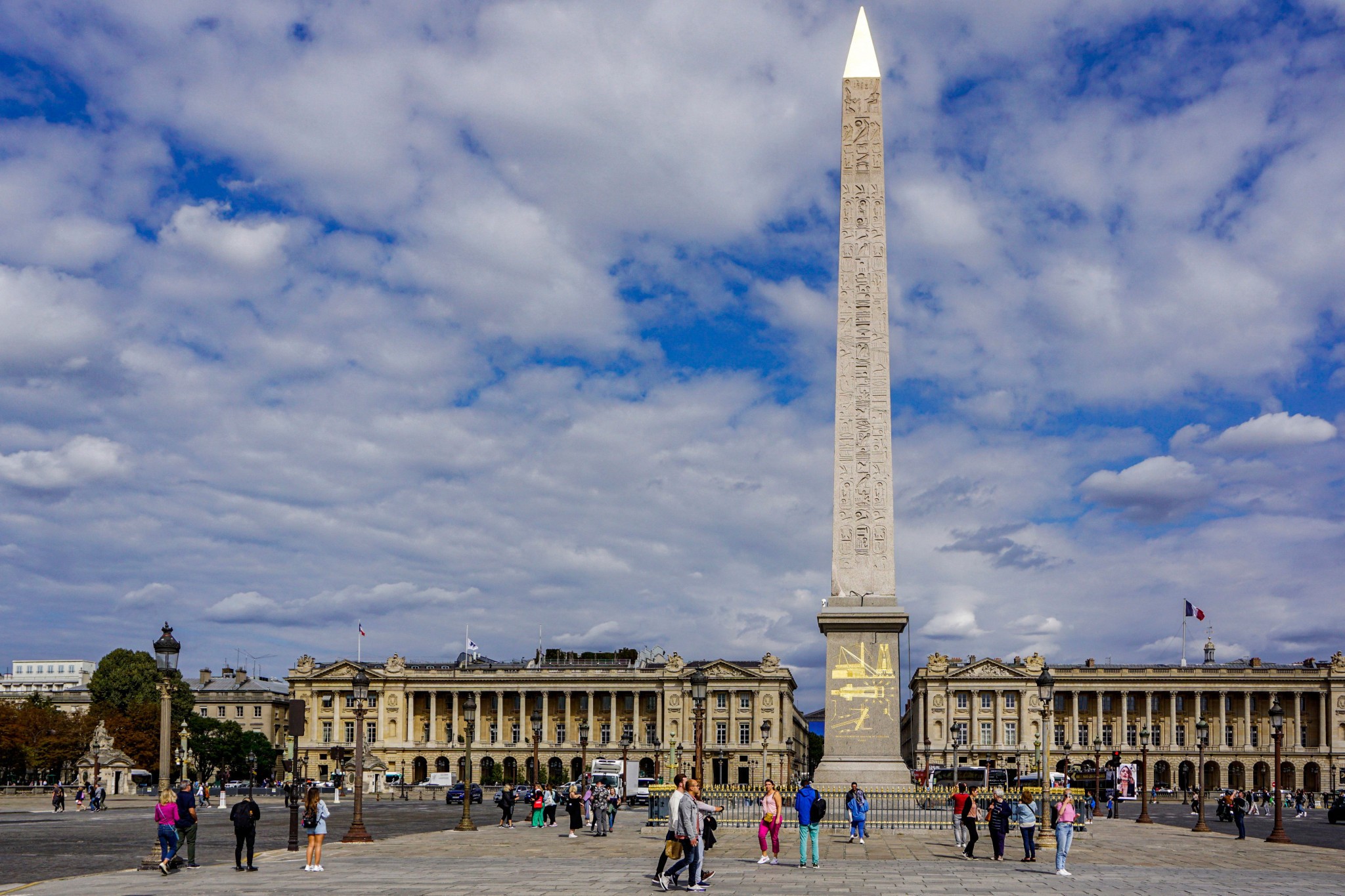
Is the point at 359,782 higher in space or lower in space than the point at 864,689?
lower

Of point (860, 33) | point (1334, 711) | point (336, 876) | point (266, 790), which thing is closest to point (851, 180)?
point (860, 33)

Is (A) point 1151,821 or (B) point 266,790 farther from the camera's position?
(B) point 266,790

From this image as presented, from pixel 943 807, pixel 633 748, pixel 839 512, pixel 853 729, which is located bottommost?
pixel 633 748

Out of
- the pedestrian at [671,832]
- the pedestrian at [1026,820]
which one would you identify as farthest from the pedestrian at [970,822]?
the pedestrian at [671,832]

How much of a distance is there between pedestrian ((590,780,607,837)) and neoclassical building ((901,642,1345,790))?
95.6m

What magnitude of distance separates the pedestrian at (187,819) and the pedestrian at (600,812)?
46.8 ft

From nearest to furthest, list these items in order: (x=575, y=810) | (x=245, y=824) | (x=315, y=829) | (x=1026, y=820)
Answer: (x=245, y=824) < (x=315, y=829) < (x=1026, y=820) < (x=575, y=810)

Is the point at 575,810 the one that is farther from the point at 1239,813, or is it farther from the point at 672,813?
Result: the point at 1239,813

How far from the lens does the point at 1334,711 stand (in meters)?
128

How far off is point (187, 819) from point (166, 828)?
943mm

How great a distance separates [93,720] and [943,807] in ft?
283

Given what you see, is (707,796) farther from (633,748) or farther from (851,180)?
(633,748)

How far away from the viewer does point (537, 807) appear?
44.2 m

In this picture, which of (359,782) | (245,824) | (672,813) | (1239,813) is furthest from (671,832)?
(1239,813)
